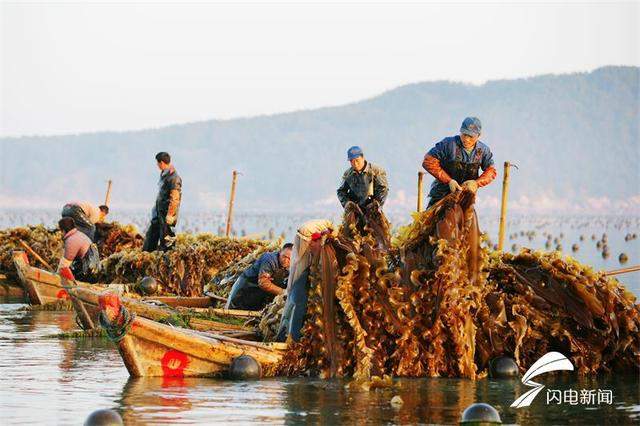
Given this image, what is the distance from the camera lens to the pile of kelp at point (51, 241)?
31.2 meters

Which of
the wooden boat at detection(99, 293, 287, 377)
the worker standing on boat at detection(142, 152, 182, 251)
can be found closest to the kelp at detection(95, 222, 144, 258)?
the worker standing on boat at detection(142, 152, 182, 251)

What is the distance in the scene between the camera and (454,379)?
55.8 ft

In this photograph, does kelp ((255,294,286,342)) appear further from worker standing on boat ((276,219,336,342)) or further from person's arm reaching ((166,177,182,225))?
person's arm reaching ((166,177,182,225))

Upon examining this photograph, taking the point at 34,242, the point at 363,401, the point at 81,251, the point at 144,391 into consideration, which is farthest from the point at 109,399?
the point at 34,242

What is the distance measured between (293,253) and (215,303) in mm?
5381

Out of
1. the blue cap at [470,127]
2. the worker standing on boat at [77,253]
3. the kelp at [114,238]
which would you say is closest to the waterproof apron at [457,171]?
the blue cap at [470,127]

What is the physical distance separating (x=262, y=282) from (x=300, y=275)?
2.49m

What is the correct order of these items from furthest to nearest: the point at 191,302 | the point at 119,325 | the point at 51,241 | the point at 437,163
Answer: the point at 51,241 < the point at 191,302 < the point at 437,163 < the point at 119,325

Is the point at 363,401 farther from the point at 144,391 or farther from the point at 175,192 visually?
the point at 175,192

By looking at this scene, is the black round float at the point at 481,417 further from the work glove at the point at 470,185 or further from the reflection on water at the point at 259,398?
the work glove at the point at 470,185

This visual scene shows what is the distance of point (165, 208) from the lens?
26828 millimetres

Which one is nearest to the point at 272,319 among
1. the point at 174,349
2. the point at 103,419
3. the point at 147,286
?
the point at 174,349

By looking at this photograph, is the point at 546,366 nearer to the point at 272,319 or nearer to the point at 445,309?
the point at 445,309

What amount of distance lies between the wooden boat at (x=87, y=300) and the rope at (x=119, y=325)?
0.99 m
